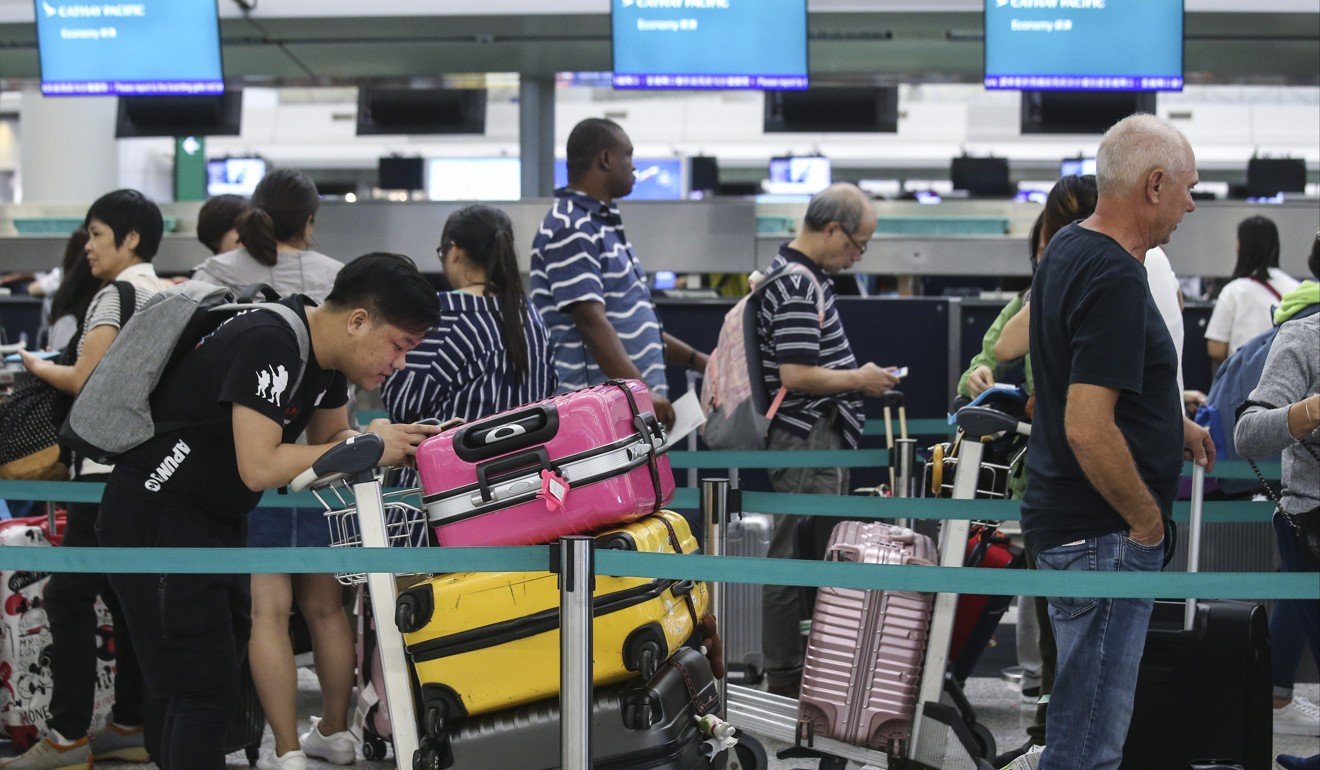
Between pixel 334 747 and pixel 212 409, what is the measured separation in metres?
1.48

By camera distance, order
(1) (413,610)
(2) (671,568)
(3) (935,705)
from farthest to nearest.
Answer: (3) (935,705), (1) (413,610), (2) (671,568)

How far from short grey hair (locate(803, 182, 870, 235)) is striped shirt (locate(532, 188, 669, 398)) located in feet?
1.95

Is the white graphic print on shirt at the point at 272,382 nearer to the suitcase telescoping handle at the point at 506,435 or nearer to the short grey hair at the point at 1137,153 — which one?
the suitcase telescoping handle at the point at 506,435

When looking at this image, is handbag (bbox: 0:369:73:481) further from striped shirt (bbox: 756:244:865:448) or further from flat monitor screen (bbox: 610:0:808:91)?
flat monitor screen (bbox: 610:0:808:91)

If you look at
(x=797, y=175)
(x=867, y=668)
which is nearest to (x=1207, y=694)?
(x=867, y=668)

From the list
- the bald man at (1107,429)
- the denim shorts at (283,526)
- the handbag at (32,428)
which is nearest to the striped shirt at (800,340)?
the denim shorts at (283,526)

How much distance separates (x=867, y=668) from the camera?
3279 mm

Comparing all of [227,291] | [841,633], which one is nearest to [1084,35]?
[841,633]

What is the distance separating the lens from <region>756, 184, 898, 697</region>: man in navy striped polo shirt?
4160 mm

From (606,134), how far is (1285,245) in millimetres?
5243

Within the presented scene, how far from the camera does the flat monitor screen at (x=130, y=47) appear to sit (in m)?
7.86

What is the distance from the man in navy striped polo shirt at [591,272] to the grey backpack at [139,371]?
1245 mm

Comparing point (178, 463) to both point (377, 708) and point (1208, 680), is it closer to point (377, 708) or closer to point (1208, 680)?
point (377, 708)

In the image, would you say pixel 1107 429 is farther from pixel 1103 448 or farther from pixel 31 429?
pixel 31 429
